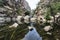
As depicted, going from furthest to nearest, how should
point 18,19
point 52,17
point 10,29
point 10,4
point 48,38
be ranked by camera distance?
point 10,4
point 18,19
point 52,17
point 10,29
point 48,38

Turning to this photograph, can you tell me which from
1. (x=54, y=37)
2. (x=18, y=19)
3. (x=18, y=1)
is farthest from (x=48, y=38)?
(x=18, y=1)

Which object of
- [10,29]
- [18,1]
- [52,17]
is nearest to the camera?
[10,29]

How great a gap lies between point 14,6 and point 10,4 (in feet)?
0.94

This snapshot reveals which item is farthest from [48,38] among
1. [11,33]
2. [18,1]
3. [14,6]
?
[18,1]

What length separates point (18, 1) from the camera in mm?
12398

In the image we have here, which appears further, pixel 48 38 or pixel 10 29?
pixel 10 29

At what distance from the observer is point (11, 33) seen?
22.0ft

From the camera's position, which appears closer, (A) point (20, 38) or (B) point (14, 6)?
(A) point (20, 38)

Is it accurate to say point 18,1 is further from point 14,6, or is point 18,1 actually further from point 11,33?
point 11,33

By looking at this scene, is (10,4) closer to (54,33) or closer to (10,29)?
(10,29)

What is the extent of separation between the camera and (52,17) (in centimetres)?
834

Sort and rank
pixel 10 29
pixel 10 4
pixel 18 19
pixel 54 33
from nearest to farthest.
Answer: pixel 54 33 < pixel 10 29 < pixel 18 19 < pixel 10 4

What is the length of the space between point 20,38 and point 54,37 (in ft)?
3.94

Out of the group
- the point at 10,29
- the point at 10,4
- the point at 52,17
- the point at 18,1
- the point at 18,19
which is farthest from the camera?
the point at 18,1
